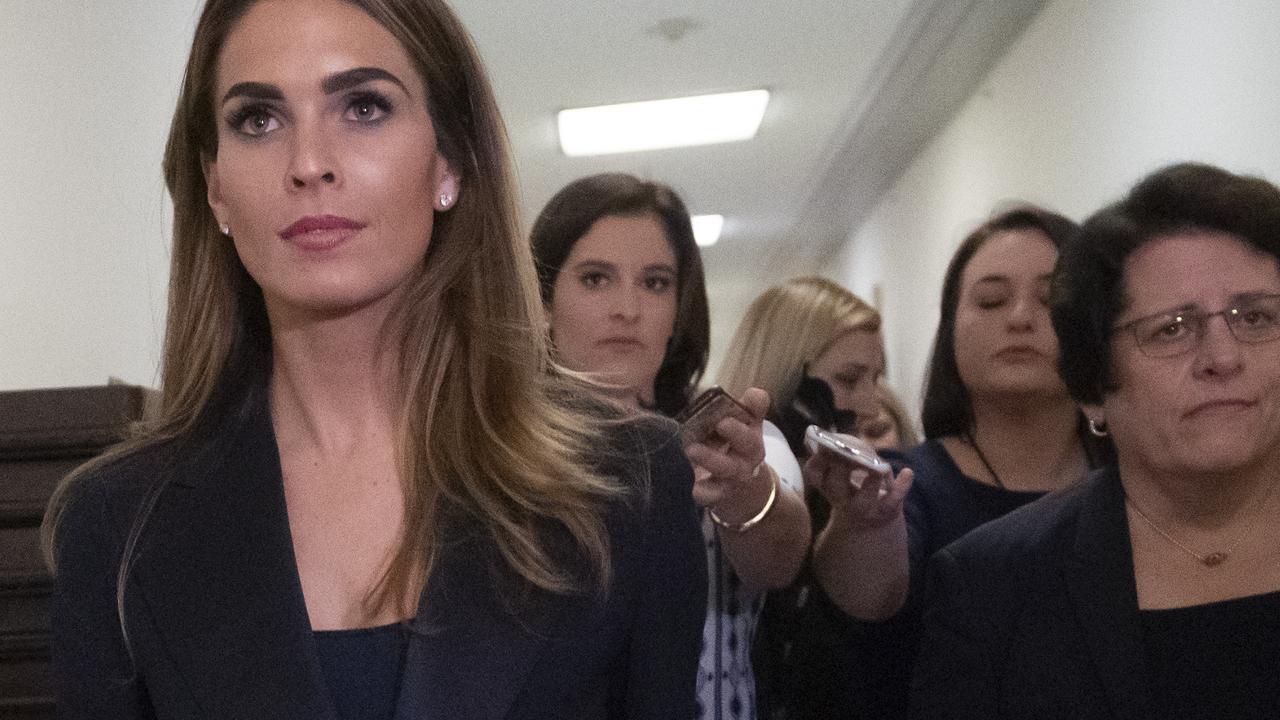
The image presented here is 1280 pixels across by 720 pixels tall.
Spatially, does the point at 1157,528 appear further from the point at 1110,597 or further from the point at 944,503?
the point at 944,503

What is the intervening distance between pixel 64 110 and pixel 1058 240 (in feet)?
6.08

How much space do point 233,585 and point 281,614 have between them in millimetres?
67

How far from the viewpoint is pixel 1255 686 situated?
63.2 inches

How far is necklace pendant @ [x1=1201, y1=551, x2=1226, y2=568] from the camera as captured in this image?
173cm

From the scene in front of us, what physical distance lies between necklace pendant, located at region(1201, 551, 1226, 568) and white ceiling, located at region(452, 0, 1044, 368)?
2.18 metres

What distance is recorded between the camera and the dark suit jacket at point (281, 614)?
3.96 ft

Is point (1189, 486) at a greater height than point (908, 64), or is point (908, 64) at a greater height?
point (908, 64)

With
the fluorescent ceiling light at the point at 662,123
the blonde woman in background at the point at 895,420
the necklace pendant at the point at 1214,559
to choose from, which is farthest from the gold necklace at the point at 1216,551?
the fluorescent ceiling light at the point at 662,123

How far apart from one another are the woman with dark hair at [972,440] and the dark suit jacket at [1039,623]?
0.16 m

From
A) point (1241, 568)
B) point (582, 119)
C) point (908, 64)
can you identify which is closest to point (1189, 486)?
point (1241, 568)

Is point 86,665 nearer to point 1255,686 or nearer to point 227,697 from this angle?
point 227,697

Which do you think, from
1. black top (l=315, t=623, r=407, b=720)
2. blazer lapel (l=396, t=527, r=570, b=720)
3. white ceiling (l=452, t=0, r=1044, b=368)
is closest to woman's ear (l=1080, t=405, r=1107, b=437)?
blazer lapel (l=396, t=527, r=570, b=720)

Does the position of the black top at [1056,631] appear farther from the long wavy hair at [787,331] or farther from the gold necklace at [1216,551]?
the long wavy hair at [787,331]

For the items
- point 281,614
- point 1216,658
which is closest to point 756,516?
point 1216,658
